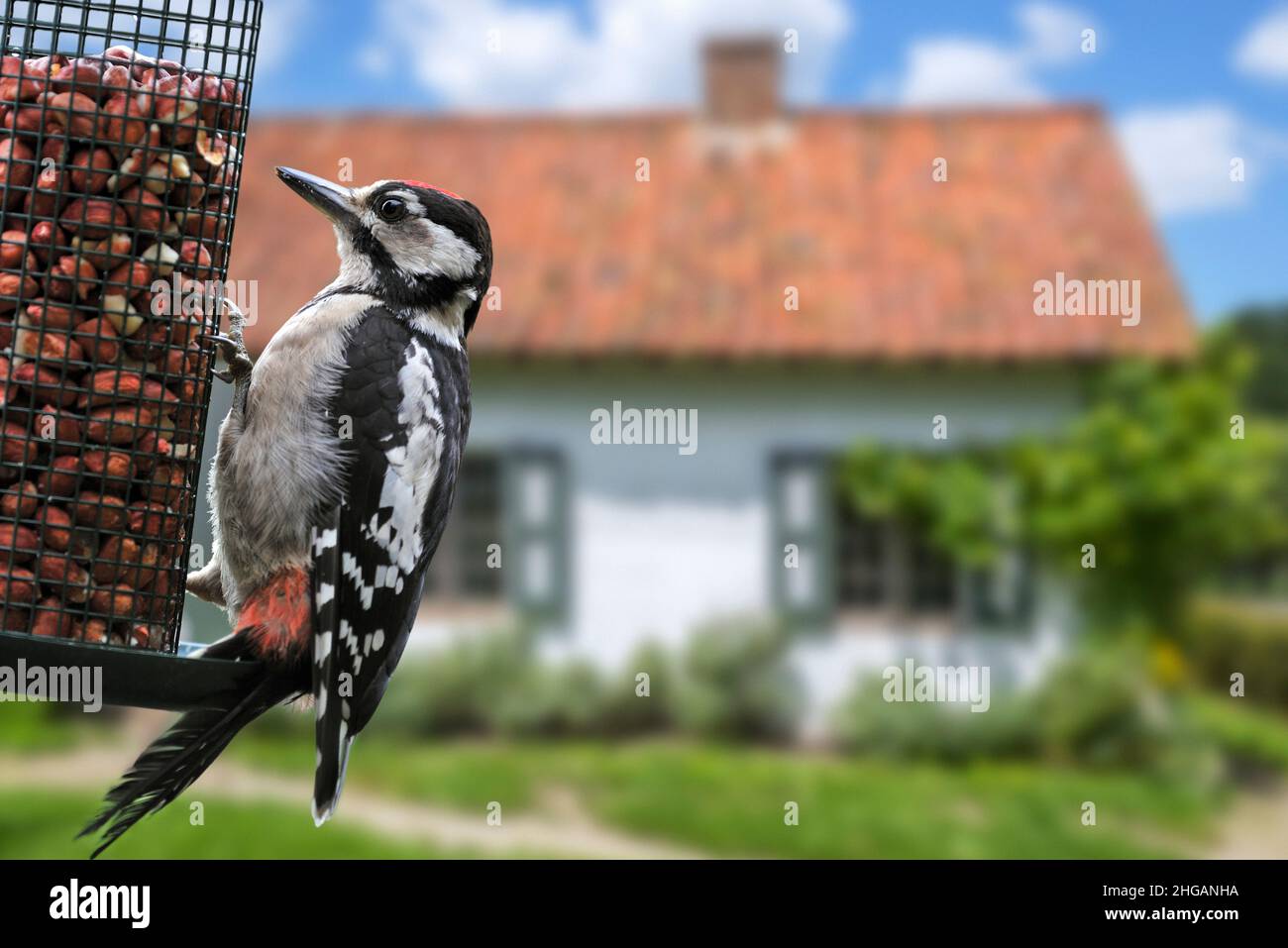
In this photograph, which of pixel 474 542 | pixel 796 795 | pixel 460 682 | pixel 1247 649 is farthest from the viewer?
pixel 1247 649

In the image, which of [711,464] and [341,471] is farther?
[711,464]

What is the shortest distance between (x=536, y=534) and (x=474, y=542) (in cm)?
61

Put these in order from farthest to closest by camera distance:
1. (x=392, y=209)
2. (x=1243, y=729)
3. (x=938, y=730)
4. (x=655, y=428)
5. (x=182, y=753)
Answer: (x=1243, y=729), (x=655, y=428), (x=938, y=730), (x=392, y=209), (x=182, y=753)

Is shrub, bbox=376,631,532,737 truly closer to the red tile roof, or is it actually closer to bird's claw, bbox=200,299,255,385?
the red tile roof

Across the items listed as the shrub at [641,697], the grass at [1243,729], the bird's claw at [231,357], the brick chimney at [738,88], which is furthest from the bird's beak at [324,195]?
the brick chimney at [738,88]

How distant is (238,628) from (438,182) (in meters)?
11.5

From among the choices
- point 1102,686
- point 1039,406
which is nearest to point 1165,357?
point 1039,406

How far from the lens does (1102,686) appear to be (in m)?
11.8

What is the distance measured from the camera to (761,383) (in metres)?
12.7

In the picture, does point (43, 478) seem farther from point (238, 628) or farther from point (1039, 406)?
point (1039, 406)

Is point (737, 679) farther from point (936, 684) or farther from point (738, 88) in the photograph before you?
point (738, 88)

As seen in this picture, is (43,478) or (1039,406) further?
(1039,406)

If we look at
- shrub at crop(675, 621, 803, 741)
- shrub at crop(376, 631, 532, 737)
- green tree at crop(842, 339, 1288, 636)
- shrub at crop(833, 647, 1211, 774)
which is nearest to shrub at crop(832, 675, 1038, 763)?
shrub at crop(833, 647, 1211, 774)

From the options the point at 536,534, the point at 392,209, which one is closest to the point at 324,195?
the point at 392,209
